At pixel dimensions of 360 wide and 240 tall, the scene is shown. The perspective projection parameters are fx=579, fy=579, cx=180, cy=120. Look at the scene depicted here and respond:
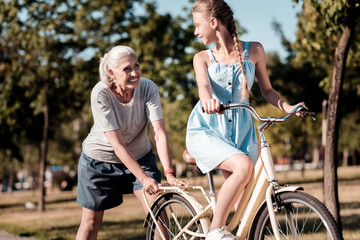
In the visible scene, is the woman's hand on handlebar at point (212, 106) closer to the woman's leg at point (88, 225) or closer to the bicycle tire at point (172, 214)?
the bicycle tire at point (172, 214)

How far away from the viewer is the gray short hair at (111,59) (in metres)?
4.26

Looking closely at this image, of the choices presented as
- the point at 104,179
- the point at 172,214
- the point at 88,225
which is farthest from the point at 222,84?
the point at 88,225

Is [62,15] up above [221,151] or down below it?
above

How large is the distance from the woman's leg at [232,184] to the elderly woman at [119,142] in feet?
2.45

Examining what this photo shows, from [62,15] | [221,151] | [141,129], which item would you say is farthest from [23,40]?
[221,151]

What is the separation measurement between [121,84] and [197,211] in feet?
3.61

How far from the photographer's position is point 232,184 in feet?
11.8

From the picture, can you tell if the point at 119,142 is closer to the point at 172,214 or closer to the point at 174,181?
the point at 174,181

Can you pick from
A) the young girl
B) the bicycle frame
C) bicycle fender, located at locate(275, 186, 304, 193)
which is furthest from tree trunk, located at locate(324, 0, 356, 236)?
bicycle fender, located at locate(275, 186, 304, 193)

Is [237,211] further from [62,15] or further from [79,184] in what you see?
[62,15]

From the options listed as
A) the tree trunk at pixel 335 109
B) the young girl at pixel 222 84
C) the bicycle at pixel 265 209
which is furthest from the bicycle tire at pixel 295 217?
the tree trunk at pixel 335 109

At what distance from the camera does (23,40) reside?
53.6 ft

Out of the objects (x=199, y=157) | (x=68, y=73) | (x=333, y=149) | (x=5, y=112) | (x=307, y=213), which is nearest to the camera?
(x=307, y=213)

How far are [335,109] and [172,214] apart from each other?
3.34 m
